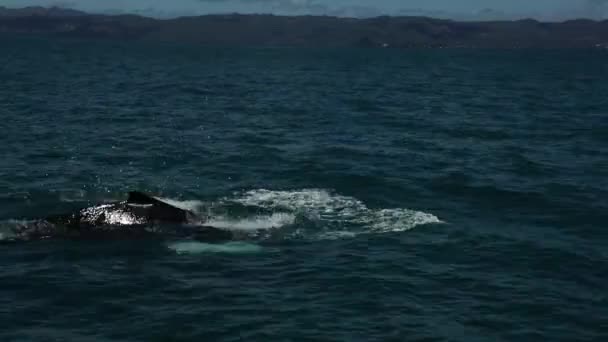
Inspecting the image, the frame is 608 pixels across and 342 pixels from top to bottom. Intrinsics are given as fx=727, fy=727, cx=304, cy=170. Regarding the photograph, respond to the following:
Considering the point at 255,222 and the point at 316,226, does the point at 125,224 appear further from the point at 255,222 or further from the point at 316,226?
the point at 316,226

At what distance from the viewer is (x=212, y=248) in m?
29.8

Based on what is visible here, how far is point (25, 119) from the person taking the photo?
62750mm

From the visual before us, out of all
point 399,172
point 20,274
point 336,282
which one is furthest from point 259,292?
point 399,172

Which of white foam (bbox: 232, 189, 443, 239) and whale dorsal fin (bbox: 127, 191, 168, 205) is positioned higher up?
whale dorsal fin (bbox: 127, 191, 168, 205)

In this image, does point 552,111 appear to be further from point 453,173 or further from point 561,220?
point 561,220

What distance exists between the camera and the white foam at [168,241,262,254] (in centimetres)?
2950

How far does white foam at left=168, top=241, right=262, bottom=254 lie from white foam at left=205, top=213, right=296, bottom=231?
2.40 metres

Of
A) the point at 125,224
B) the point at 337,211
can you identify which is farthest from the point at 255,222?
the point at 125,224

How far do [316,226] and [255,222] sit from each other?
284 centimetres

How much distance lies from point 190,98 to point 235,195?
168 feet

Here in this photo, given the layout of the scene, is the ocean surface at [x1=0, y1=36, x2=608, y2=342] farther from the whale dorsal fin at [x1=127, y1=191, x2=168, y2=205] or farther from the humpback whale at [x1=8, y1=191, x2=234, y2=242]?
the whale dorsal fin at [x1=127, y1=191, x2=168, y2=205]

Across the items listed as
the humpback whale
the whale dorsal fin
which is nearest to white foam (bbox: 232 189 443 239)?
the humpback whale

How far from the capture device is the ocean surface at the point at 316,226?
23641 mm

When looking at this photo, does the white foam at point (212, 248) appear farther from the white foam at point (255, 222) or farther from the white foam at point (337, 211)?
the white foam at point (337, 211)
